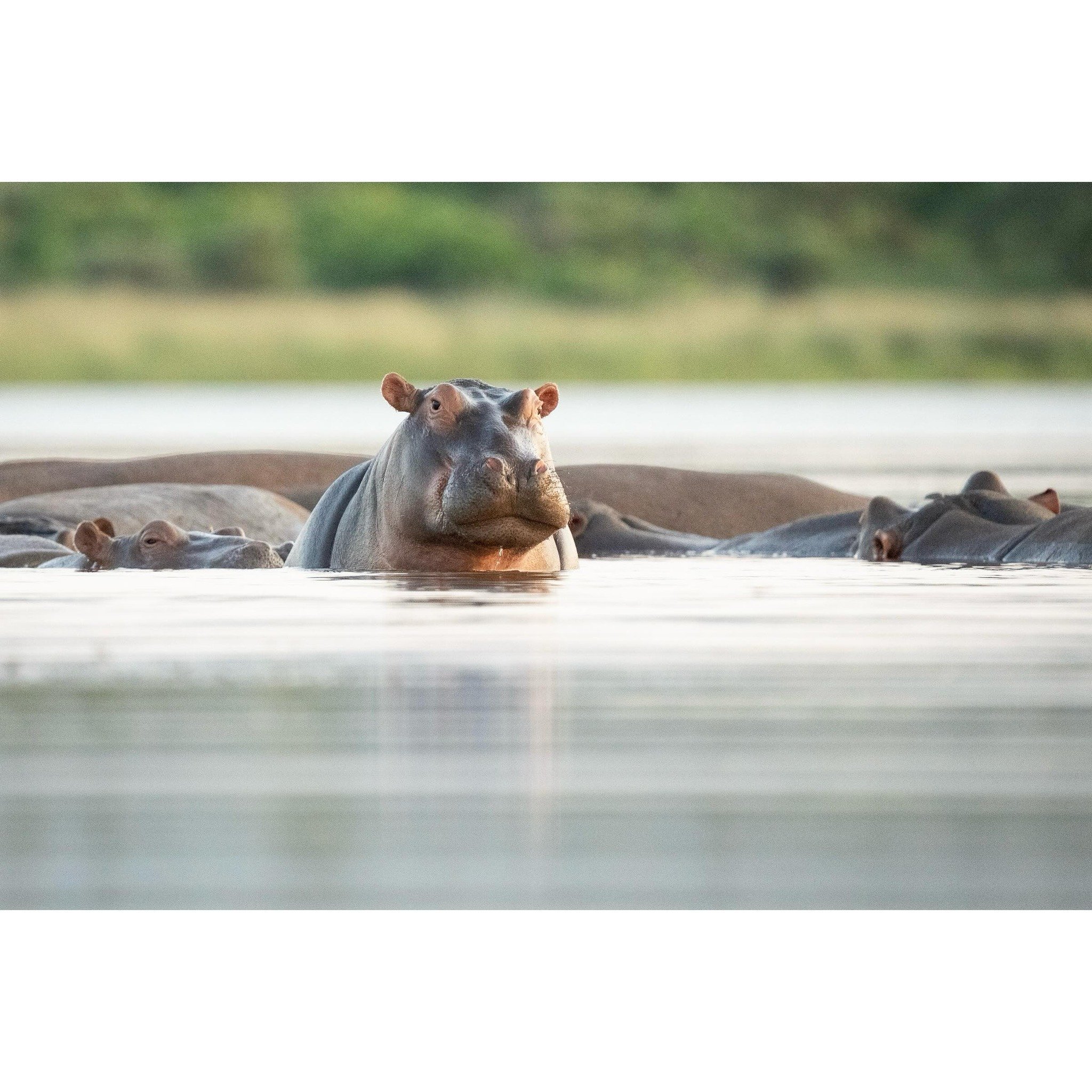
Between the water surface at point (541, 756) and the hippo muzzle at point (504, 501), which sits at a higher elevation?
the hippo muzzle at point (504, 501)

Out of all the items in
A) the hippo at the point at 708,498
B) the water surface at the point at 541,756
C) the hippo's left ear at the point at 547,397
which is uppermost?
the hippo's left ear at the point at 547,397

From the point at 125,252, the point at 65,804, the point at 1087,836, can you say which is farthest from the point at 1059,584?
the point at 125,252

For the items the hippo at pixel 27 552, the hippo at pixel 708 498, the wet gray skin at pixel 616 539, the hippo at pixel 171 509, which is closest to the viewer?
the hippo at pixel 27 552

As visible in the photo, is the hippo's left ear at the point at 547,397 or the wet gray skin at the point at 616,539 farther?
the wet gray skin at the point at 616,539

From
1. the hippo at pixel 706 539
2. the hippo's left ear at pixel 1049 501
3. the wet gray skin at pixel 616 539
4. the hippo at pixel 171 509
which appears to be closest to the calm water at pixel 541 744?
the hippo's left ear at pixel 1049 501

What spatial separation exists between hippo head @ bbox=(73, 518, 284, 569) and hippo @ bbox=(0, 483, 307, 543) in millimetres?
2041

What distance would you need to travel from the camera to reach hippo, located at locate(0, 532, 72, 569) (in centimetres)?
983

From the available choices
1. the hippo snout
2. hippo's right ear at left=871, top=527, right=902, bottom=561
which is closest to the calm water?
the hippo snout

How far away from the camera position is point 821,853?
154 inches

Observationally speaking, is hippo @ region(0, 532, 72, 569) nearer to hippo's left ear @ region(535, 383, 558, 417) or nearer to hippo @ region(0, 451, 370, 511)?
hippo's left ear @ region(535, 383, 558, 417)

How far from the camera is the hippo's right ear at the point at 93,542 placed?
29.3 feet

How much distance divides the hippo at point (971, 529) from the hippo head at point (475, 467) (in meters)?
2.01

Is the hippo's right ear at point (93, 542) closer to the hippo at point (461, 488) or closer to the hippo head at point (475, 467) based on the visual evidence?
the hippo at point (461, 488)

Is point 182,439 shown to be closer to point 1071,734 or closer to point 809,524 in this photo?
point 809,524
